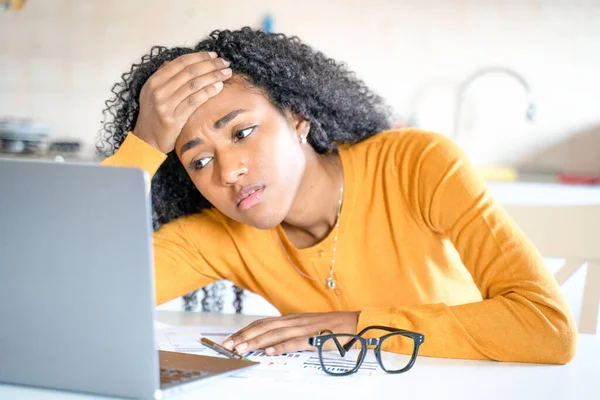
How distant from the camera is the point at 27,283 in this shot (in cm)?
84

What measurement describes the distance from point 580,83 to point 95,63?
7.54 ft

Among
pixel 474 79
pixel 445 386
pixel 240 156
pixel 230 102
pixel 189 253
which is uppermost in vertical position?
pixel 474 79

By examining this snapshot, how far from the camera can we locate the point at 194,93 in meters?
1.32

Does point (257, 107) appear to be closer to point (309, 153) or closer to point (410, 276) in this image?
point (309, 153)

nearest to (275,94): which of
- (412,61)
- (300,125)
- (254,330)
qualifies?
(300,125)

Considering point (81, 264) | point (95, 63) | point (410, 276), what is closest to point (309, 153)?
point (410, 276)

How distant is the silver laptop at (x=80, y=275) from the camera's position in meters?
0.78

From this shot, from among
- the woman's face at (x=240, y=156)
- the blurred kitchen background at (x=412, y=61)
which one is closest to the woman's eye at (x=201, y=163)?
the woman's face at (x=240, y=156)

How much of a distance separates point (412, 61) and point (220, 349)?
2610mm

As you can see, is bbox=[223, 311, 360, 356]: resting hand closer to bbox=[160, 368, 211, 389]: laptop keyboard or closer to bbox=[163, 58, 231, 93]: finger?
bbox=[160, 368, 211, 389]: laptop keyboard

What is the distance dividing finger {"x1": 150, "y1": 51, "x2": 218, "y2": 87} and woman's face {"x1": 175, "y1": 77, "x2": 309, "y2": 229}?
74 millimetres

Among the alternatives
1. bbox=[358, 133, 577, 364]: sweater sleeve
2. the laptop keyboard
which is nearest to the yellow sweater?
bbox=[358, 133, 577, 364]: sweater sleeve

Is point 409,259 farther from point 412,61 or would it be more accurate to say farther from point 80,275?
point 412,61

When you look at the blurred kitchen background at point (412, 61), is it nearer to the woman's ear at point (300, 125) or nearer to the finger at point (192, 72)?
the woman's ear at point (300, 125)
